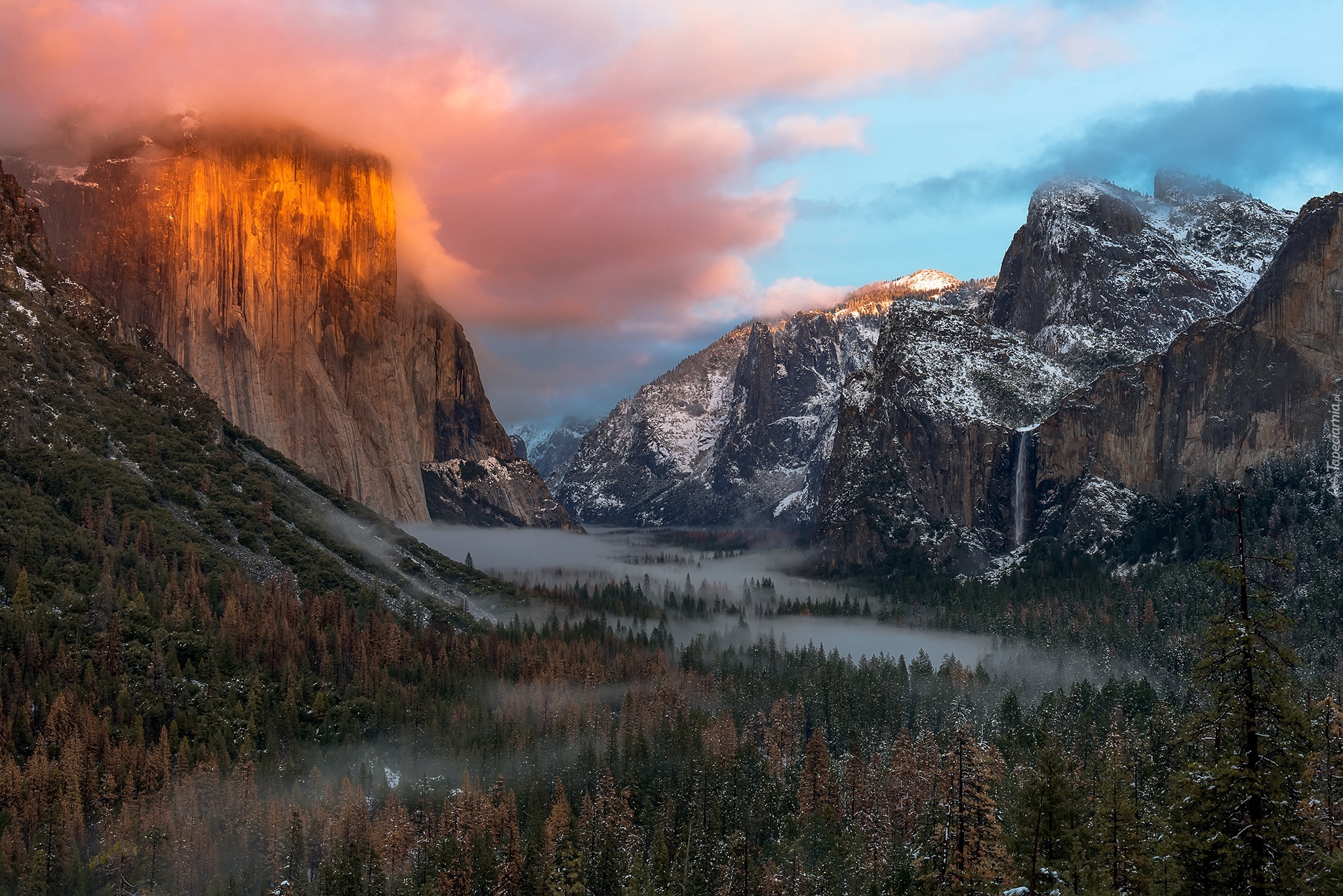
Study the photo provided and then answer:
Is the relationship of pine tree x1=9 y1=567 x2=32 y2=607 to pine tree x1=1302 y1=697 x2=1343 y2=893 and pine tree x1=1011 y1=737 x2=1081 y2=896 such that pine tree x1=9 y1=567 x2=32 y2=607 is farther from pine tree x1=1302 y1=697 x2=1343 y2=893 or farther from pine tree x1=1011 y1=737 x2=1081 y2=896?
pine tree x1=1302 y1=697 x2=1343 y2=893

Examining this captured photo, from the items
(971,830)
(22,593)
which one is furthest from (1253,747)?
(22,593)

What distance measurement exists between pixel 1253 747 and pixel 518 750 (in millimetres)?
127168

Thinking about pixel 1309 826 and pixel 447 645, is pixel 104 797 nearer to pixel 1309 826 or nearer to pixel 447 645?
pixel 447 645

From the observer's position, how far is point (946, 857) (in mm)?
61500

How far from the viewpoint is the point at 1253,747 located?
129 ft

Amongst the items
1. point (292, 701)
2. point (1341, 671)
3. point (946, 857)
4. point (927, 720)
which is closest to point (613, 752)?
point (292, 701)

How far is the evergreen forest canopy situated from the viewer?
4875cm

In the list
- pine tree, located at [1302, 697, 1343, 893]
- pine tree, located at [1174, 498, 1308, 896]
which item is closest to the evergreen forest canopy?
pine tree, located at [1174, 498, 1308, 896]

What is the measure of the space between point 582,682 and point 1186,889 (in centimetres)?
14859

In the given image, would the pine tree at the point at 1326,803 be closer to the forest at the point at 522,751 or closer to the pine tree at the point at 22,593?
the forest at the point at 522,751

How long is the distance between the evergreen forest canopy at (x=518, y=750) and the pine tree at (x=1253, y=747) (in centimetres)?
12

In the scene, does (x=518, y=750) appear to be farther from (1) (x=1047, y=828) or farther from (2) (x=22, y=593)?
(1) (x=1047, y=828)

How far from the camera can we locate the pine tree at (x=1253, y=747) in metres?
38.8

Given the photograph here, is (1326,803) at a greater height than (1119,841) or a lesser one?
greater
